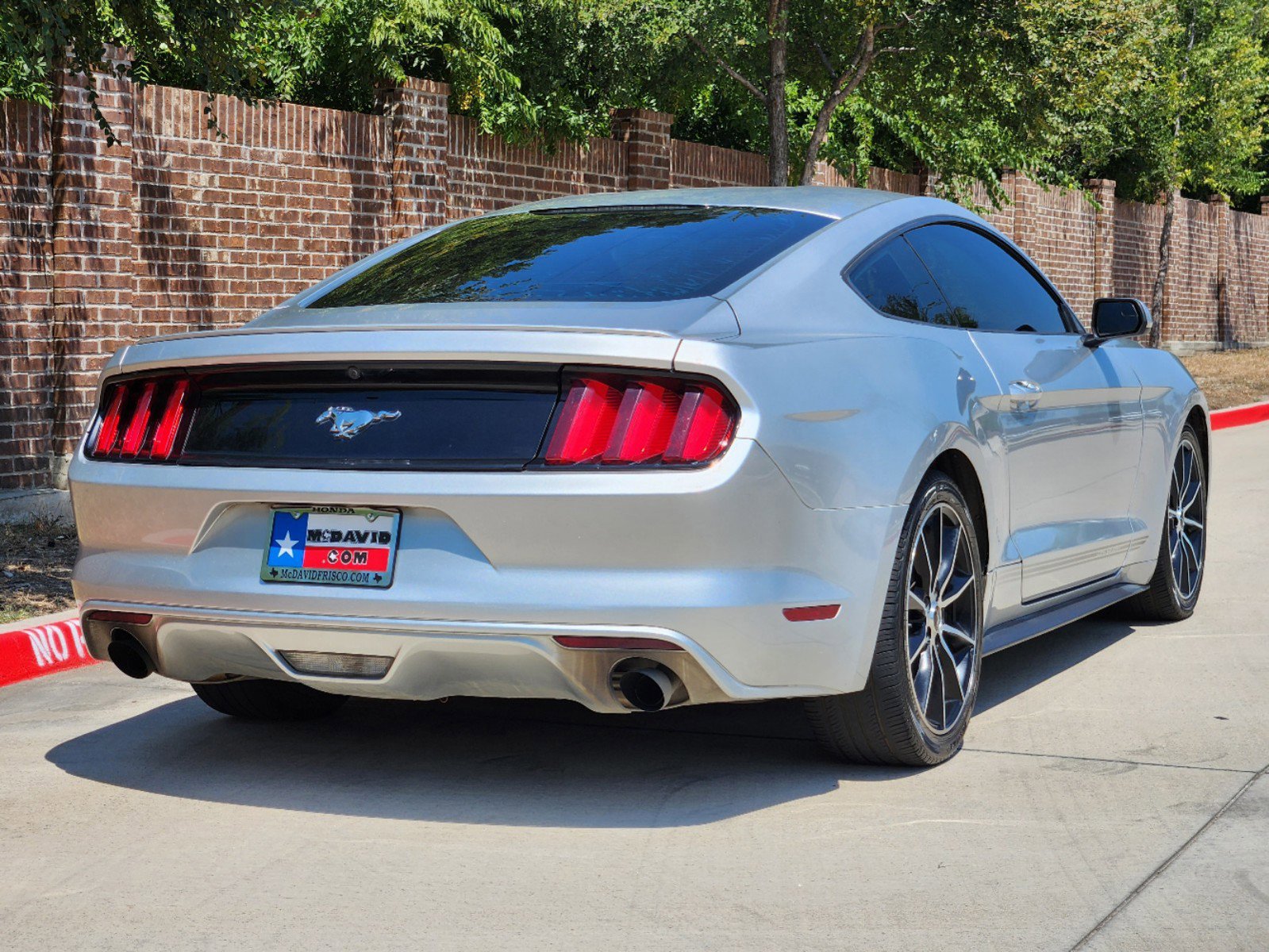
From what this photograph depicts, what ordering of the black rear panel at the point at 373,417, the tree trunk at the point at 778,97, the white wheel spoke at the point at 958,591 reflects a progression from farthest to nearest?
1. the tree trunk at the point at 778,97
2. the white wheel spoke at the point at 958,591
3. the black rear panel at the point at 373,417

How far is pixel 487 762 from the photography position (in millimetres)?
4977

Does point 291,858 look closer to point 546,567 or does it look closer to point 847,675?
point 546,567

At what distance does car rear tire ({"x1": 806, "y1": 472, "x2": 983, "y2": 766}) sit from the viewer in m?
4.58

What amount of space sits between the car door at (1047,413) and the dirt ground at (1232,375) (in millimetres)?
13396

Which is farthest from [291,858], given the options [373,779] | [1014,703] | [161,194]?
[161,194]

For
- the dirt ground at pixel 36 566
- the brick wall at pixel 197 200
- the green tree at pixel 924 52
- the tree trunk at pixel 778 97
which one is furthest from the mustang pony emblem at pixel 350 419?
the tree trunk at pixel 778 97

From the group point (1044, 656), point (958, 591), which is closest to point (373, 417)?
point (958, 591)

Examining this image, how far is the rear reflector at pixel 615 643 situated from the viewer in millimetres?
4051

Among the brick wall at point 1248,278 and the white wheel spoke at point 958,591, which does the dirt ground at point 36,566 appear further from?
the brick wall at point 1248,278

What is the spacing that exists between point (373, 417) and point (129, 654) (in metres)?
1.01

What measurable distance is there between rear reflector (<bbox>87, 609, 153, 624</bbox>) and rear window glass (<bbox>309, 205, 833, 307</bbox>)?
1.03 m

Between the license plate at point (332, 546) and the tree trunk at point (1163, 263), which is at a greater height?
the tree trunk at point (1163, 263)

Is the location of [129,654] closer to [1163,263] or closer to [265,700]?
[265,700]

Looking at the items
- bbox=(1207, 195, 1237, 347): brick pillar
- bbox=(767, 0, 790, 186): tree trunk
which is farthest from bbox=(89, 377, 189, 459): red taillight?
bbox=(1207, 195, 1237, 347): brick pillar
